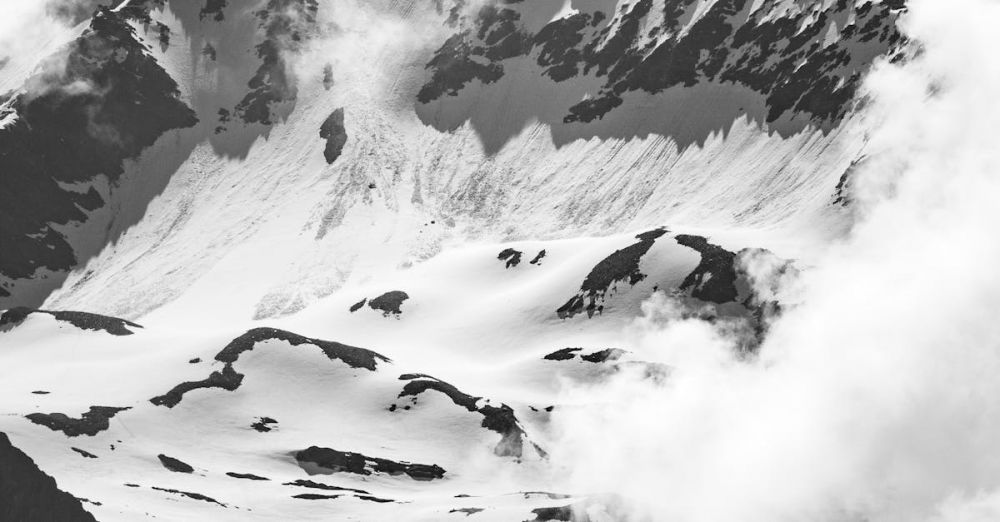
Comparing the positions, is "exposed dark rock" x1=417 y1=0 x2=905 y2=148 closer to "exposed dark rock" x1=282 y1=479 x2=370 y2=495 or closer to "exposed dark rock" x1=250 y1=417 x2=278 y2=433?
"exposed dark rock" x1=250 y1=417 x2=278 y2=433

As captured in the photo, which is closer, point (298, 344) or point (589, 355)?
point (298, 344)

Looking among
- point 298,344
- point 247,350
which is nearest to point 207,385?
point 247,350

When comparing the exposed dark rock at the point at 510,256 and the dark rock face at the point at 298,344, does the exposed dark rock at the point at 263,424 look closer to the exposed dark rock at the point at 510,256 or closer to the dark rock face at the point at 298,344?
the dark rock face at the point at 298,344

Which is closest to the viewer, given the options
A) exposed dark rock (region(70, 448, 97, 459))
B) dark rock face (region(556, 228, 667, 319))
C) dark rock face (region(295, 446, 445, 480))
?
exposed dark rock (region(70, 448, 97, 459))

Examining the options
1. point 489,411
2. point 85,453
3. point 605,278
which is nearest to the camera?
point 85,453

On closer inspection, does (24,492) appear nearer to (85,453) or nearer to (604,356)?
(85,453)

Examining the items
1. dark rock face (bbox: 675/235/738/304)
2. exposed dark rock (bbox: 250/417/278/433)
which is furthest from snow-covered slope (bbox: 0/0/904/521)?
dark rock face (bbox: 675/235/738/304)
